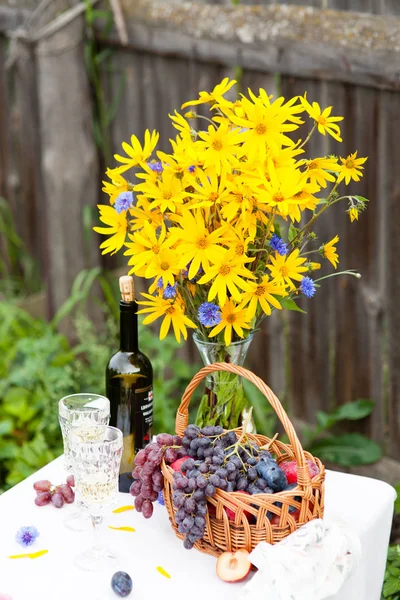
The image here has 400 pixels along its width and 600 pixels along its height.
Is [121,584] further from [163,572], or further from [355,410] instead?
[355,410]

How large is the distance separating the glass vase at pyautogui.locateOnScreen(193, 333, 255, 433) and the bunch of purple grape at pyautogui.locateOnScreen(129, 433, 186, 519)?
0.45 feet

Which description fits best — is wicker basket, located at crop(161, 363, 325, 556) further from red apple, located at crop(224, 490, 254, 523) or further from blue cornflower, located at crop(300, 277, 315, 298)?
blue cornflower, located at crop(300, 277, 315, 298)

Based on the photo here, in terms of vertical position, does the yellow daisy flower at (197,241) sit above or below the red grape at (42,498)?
above

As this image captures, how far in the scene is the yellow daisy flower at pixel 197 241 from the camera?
4.74 feet

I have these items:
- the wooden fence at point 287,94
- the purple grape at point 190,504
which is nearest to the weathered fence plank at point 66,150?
the wooden fence at point 287,94

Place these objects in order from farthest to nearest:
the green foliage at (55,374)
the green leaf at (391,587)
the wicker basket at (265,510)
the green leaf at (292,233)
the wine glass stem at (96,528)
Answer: the green foliage at (55,374) < the green leaf at (391,587) < the green leaf at (292,233) < the wine glass stem at (96,528) < the wicker basket at (265,510)

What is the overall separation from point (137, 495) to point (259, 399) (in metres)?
1.44

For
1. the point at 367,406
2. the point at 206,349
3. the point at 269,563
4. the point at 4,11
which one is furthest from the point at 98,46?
the point at 269,563

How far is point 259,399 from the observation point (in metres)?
2.92

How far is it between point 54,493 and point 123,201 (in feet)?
1.95

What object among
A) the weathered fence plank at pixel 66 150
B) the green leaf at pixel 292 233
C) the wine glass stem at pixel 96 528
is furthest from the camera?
the weathered fence plank at pixel 66 150

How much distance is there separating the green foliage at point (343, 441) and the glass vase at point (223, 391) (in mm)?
1092

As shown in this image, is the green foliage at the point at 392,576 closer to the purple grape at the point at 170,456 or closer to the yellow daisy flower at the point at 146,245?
the purple grape at the point at 170,456

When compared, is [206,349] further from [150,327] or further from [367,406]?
[150,327]
